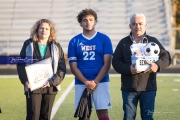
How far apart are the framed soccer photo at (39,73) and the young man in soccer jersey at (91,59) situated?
0.30 metres

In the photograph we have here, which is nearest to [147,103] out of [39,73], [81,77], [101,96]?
[101,96]

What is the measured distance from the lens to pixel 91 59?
6191mm

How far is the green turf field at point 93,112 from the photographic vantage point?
27.8 feet

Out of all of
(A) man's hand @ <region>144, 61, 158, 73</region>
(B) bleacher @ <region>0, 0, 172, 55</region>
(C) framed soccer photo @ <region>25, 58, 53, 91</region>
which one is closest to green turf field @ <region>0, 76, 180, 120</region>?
(C) framed soccer photo @ <region>25, 58, 53, 91</region>

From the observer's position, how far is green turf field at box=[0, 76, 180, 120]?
8461 mm

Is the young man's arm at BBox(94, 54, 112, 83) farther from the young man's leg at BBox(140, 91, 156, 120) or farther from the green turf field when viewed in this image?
the green turf field

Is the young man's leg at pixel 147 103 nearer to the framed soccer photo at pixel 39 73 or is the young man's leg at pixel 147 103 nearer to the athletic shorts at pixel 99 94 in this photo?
the athletic shorts at pixel 99 94

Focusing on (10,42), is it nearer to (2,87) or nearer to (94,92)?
(2,87)

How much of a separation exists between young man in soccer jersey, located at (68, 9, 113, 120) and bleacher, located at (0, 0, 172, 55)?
48.7 feet

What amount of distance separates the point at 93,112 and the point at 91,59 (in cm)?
279

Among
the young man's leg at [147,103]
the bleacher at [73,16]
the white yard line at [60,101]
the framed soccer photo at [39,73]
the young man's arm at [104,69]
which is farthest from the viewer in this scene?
the bleacher at [73,16]

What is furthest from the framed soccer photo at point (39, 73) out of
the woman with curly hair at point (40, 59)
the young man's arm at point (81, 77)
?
the young man's arm at point (81, 77)

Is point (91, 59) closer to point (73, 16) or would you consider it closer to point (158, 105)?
point (158, 105)

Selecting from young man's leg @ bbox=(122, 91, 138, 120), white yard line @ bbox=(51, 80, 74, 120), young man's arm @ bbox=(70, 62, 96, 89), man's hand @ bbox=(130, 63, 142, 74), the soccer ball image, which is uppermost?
the soccer ball image
